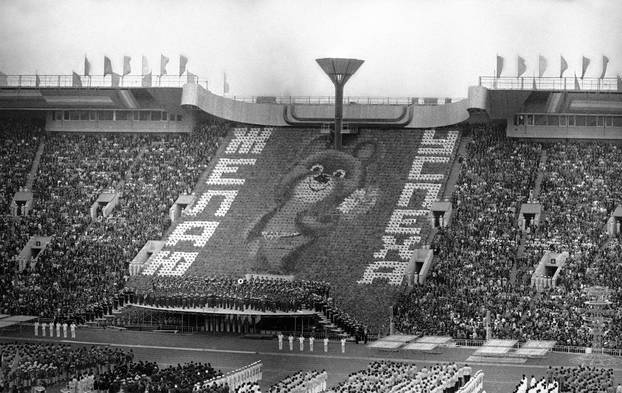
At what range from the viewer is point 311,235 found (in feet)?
274

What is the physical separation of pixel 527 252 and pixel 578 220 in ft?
12.6

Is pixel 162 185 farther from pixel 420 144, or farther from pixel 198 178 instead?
pixel 420 144

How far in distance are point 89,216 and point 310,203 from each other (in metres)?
13.2

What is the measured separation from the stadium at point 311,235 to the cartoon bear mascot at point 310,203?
0.14 metres

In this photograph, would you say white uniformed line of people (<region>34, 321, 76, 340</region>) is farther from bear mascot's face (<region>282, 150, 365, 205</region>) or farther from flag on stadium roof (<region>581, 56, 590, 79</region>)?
flag on stadium roof (<region>581, 56, 590, 79</region>)

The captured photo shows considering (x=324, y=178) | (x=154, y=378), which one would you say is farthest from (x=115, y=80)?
(x=154, y=378)

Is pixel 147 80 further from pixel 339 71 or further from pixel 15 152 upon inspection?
pixel 339 71

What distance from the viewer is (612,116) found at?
86688 millimetres

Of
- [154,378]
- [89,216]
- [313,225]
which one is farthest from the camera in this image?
[89,216]

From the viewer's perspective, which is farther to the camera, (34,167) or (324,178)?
(34,167)

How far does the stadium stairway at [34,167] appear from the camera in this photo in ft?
301

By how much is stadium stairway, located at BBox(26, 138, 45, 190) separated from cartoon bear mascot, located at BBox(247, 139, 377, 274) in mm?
15903

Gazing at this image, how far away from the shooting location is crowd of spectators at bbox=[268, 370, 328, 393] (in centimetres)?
5565

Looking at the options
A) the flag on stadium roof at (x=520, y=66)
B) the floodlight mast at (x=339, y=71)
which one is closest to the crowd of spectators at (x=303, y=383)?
the floodlight mast at (x=339, y=71)
